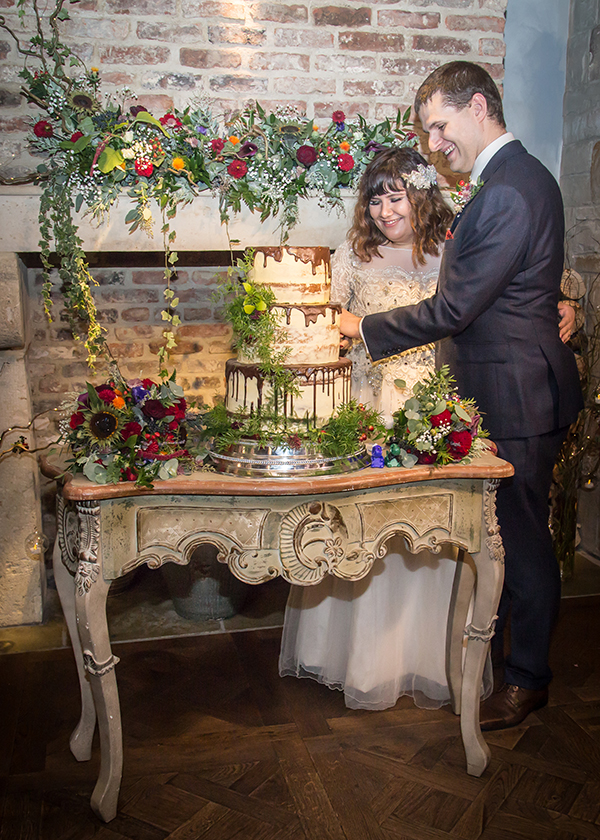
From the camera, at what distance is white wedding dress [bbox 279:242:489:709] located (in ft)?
8.37

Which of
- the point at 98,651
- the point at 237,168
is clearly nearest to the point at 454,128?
the point at 237,168

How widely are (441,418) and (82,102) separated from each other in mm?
1916

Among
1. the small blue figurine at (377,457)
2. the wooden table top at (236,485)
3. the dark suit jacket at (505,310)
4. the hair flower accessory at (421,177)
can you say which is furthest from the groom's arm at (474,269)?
the wooden table top at (236,485)

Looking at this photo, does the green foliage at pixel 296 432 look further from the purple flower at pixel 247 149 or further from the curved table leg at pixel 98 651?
the purple flower at pixel 247 149

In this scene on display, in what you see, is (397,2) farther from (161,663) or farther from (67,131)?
(161,663)

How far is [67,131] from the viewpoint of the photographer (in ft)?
9.38

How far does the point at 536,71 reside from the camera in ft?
12.4

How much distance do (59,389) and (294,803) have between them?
2.26 m

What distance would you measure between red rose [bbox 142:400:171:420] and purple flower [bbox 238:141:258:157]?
1.44 m

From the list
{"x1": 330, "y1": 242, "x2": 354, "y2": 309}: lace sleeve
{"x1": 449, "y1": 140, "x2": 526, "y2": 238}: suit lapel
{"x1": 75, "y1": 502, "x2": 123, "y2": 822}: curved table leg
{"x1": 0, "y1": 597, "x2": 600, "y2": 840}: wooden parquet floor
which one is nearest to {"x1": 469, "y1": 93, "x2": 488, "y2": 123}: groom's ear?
{"x1": 449, "y1": 140, "x2": 526, "y2": 238}: suit lapel

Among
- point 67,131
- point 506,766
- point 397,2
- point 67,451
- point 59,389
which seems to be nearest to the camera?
point 67,451

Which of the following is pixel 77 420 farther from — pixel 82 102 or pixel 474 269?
pixel 82 102

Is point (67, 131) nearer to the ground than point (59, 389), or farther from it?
farther from it

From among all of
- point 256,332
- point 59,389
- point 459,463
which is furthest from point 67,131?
point 459,463
